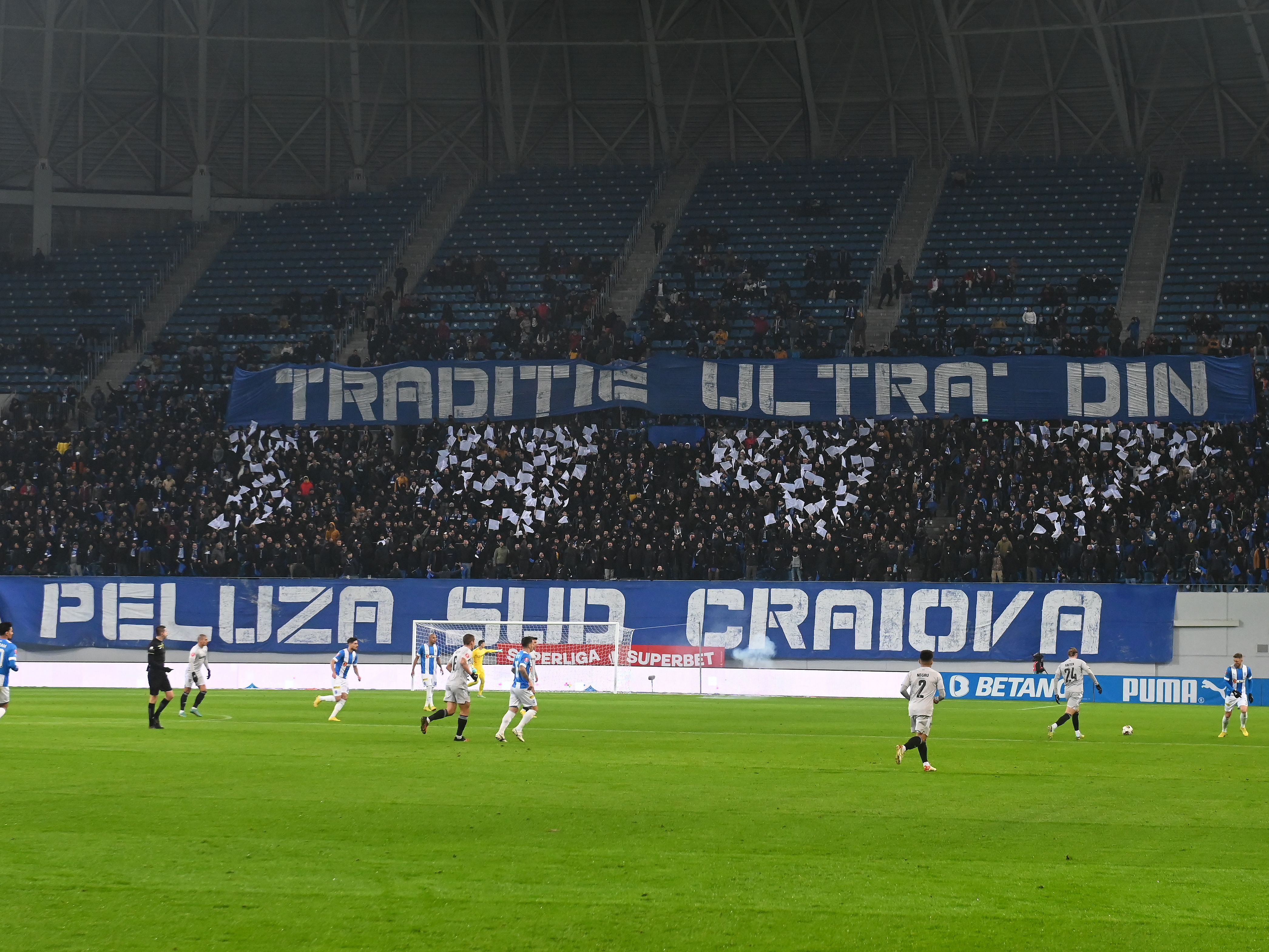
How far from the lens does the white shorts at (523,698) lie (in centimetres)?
2442

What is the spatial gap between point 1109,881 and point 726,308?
41.3 metres

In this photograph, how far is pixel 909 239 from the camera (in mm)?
57594

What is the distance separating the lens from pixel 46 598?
4416 cm

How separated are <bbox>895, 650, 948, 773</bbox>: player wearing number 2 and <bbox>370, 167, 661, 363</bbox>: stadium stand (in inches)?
1140

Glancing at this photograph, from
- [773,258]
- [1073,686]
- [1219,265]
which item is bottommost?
[1073,686]

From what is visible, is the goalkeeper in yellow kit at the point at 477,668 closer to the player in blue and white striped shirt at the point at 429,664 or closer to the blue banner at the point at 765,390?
the player in blue and white striped shirt at the point at 429,664

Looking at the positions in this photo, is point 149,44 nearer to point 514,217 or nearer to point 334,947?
point 514,217

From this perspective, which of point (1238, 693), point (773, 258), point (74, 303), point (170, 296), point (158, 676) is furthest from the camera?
point (170, 296)

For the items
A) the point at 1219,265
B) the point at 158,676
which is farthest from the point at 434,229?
the point at 158,676

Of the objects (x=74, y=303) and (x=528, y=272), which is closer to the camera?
(x=528, y=272)

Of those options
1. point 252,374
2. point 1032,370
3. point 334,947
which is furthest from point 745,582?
point 334,947

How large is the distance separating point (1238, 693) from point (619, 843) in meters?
18.4

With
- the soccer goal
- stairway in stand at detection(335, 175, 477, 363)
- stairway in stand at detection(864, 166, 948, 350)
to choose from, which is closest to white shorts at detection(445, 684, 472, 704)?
the soccer goal

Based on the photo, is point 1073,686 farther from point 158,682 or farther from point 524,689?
point 158,682
